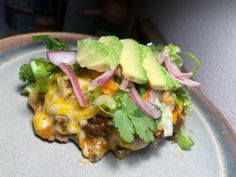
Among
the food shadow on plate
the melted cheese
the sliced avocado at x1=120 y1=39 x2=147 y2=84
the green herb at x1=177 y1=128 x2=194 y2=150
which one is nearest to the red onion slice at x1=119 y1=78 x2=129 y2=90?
the sliced avocado at x1=120 y1=39 x2=147 y2=84

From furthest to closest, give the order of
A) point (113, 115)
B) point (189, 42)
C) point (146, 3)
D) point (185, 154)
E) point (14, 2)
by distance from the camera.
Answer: point (146, 3)
point (14, 2)
point (189, 42)
point (185, 154)
point (113, 115)

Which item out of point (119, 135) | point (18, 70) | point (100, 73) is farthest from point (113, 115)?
point (18, 70)

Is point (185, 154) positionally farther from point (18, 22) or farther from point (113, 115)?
point (18, 22)

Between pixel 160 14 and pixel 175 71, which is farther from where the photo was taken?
pixel 160 14

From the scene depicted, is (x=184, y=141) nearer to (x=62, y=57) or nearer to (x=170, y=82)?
(x=170, y=82)

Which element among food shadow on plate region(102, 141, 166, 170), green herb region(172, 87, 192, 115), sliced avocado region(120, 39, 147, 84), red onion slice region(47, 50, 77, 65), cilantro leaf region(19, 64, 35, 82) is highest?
sliced avocado region(120, 39, 147, 84)

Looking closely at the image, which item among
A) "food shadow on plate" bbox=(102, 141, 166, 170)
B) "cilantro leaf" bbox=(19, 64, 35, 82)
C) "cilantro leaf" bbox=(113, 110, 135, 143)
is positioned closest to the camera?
"cilantro leaf" bbox=(113, 110, 135, 143)

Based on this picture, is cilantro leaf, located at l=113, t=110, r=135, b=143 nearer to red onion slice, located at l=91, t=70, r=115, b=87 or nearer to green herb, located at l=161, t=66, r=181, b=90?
red onion slice, located at l=91, t=70, r=115, b=87

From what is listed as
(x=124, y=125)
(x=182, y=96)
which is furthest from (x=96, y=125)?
(x=182, y=96)
